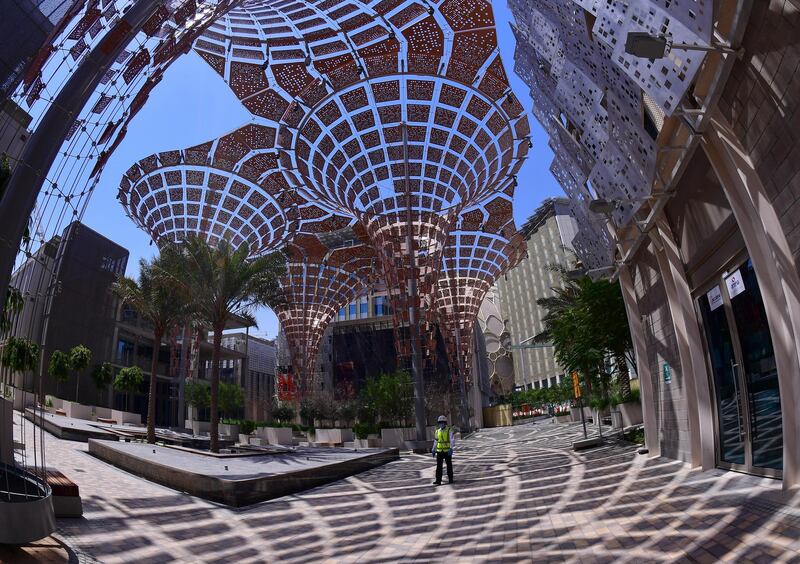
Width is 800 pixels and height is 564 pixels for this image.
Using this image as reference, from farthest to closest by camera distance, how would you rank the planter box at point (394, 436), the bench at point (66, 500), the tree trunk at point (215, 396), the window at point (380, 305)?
the window at point (380, 305) → the planter box at point (394, 436) → the tree trunk at point (215, 396) → the bench at point (66, 500)

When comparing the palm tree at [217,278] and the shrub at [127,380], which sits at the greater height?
the palm tree at [217,278]

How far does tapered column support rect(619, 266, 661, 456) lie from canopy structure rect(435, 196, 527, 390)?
21.7 metres

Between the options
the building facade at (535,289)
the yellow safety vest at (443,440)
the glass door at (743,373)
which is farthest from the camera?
the building facade at (535,289)

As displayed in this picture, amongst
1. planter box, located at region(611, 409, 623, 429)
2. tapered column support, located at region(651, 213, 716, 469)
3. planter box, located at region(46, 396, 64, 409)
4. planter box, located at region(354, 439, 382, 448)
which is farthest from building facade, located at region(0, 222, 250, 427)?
tapered column support, located at region(651, 213, 716, 469)

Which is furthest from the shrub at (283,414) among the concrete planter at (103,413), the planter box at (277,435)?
the concrete planter at (103,413)

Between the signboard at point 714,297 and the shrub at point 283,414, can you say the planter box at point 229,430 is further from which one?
the signboard at point 714,297

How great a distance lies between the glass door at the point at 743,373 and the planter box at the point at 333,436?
898 inches

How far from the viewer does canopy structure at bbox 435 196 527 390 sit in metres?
36.2

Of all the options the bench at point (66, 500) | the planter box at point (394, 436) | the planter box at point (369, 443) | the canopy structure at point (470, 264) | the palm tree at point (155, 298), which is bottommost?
the planter box at point (369, 443)

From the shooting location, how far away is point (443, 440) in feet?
37.8

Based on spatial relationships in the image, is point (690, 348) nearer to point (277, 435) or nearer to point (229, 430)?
point (277, 435)

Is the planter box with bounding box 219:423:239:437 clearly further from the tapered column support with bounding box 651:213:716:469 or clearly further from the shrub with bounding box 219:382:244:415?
the tapered column support with bounding box 651:213:716:469

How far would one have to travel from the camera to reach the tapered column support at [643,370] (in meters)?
12.4

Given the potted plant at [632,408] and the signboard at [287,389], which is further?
the signboard at [287,389]
